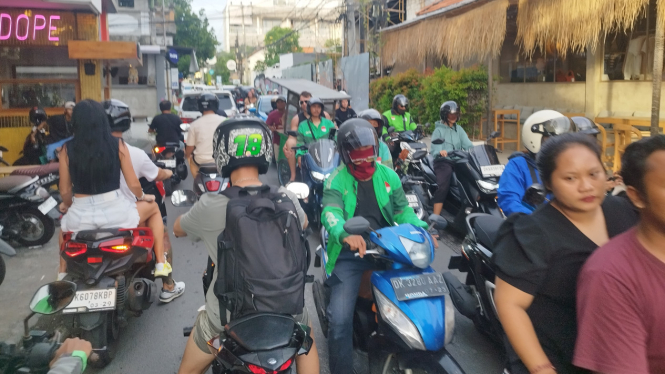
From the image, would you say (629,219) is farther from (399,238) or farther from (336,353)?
(336,353)

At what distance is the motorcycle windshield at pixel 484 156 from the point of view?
623cm

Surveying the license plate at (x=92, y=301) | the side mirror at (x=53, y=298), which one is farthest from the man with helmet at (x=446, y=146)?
the side mirror at (x=53, y=298)

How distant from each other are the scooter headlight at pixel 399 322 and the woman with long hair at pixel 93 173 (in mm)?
2209

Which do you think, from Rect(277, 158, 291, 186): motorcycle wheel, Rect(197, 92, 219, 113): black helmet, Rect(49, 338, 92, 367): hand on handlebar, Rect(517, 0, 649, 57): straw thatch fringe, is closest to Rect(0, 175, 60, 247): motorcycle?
Rect(197, 92, 219, 113): black helmet

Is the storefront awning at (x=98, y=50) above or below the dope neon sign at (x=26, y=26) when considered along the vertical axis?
Answer: below

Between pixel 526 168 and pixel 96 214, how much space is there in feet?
10.1

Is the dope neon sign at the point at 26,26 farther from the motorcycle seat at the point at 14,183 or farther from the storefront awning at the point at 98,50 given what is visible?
the motorcycle seat at the point at 14,183

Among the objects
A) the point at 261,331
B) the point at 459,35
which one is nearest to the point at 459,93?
the point at 459,35

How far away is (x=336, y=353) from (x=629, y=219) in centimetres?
179

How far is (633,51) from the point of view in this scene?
11500 mm

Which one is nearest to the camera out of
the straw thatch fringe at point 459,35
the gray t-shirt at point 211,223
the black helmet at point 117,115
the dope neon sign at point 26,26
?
the gray t-shirt at point 211,223

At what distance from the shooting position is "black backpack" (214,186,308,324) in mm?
2512

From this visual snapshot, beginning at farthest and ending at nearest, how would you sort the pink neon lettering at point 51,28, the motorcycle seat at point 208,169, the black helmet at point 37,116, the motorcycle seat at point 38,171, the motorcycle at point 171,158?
the pink neon lettering at point 51,28
the motorcycle at point 171,158
the black helmet at point 37,116
the motorcycle seat at point 38,171
the motorcycle seat at point 208,169

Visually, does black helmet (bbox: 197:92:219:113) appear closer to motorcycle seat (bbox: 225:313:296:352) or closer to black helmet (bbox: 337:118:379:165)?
black helmet (bbox: 337:118:379:165)
